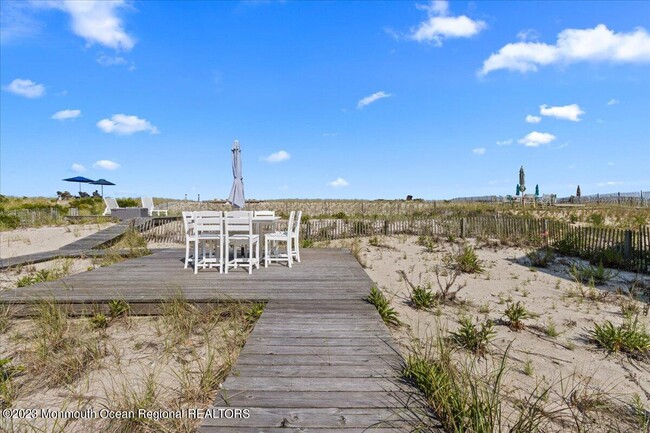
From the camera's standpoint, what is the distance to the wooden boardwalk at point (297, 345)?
75.6 inches

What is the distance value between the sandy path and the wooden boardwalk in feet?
23.3

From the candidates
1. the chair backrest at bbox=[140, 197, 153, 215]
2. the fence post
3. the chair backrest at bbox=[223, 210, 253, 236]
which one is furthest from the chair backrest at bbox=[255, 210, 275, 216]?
the chair backrest at bbox=[140, 197, 153, 215]

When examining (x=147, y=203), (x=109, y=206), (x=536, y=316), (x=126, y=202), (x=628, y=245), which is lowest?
(x=536, y=316)

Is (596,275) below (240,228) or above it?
below

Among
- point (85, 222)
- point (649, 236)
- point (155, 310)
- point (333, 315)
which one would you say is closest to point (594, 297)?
point (649, 236)

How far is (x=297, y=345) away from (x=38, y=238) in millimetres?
14291

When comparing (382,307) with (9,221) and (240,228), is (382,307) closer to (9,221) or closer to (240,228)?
(240,228)

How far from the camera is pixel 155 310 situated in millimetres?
4180

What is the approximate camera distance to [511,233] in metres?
11.3

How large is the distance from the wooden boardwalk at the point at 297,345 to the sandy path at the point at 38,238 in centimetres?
711

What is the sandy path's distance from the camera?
34.1 feet

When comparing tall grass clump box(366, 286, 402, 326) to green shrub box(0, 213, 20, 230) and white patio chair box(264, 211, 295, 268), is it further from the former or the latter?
green shrub box(0, 213, 20, 230)

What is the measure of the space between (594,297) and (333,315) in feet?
16.7

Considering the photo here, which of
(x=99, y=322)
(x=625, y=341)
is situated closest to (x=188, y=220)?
(x=99, y=322)
